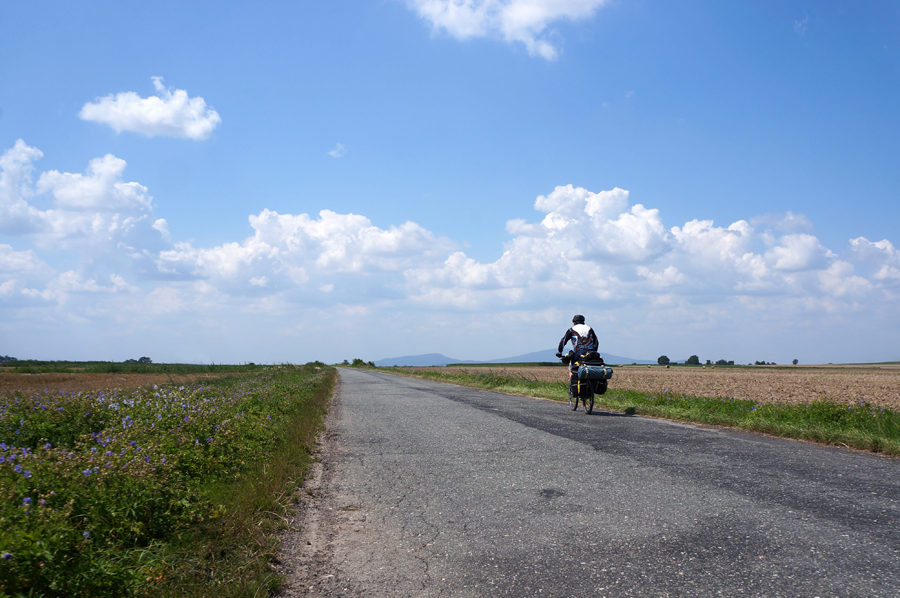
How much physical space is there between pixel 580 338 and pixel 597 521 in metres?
9.51

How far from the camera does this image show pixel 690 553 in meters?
3.86

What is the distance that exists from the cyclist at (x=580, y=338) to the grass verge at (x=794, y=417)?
2.14m

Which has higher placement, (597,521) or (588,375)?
(588,375)

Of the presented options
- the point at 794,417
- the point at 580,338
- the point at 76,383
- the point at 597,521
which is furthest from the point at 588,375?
the point at 76,383

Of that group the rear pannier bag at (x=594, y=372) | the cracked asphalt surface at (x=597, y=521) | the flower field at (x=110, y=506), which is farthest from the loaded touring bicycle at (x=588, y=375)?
the flower field at (x=110, y=506)

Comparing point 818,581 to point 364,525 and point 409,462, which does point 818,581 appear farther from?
point 409,462

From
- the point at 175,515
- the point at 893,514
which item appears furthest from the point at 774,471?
the point at 175,515

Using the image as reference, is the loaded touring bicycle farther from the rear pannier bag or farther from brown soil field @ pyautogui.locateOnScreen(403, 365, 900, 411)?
brown soil field @ pyautogui.locateOnScreen(403, 365, 900, 411)

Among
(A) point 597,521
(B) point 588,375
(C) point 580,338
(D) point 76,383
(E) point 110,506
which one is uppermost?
(C) point 580,338

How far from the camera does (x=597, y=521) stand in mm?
4633

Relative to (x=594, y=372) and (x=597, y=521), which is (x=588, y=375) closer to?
(x=594, y=372)

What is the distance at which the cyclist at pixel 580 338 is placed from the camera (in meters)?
13.7

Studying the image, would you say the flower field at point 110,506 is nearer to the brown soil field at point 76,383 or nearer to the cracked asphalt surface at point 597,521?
the cracked asphalt surface at point 597,521

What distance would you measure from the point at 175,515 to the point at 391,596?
2044 millimetres
